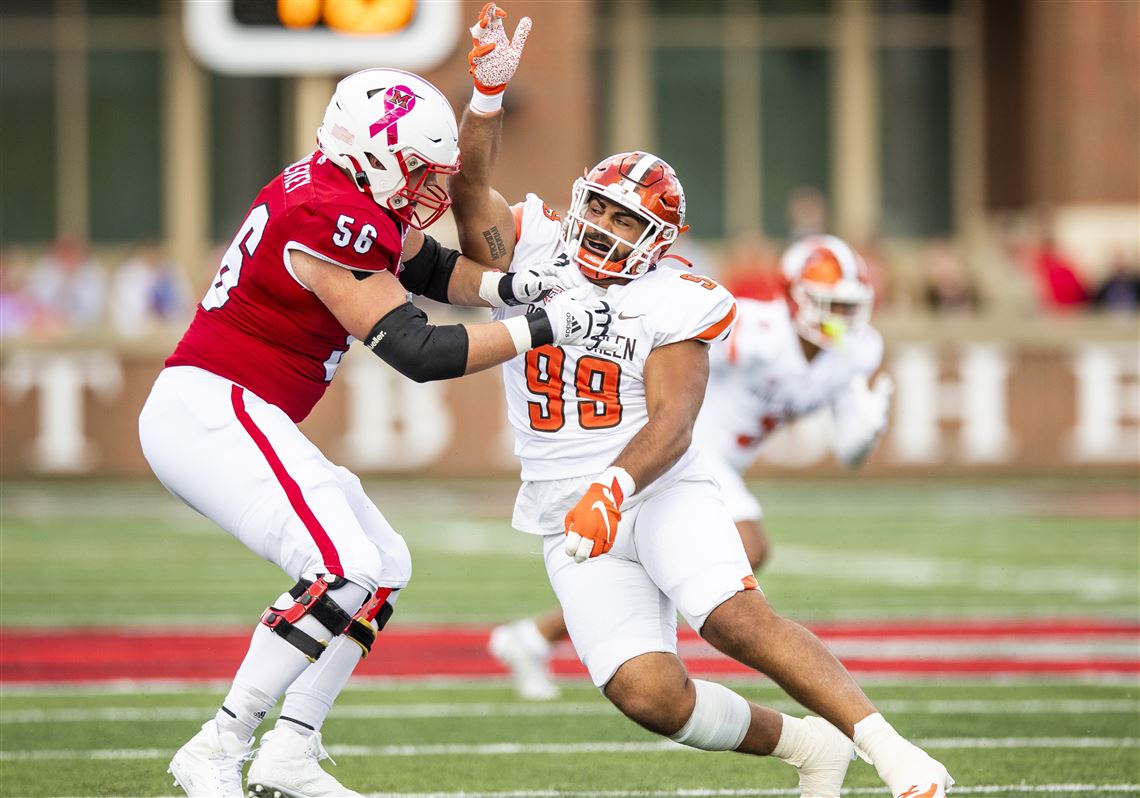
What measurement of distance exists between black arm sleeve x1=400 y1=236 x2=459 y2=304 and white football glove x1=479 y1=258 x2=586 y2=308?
16 cm

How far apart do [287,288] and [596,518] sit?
1049 mm

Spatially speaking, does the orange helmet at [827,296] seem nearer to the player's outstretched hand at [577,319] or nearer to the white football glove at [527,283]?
the white football glove at [527,283]

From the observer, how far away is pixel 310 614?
466 cm

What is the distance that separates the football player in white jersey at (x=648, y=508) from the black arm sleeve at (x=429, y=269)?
0.22m

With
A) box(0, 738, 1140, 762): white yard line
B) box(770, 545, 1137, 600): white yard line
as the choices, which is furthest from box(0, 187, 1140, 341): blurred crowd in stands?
box(0, 738, 1140, 762): white yard line

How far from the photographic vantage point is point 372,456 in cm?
1544

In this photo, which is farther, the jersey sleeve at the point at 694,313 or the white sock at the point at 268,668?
the jersey sleeve at the point at 694,313

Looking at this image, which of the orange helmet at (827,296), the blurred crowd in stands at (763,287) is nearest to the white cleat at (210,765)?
the orange helmet at (827,296)

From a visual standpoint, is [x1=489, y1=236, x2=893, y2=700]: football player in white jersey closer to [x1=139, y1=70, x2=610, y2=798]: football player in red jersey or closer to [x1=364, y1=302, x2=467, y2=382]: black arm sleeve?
[x1=139, y1=70, x2=610, y2=798]: football player in red jersey

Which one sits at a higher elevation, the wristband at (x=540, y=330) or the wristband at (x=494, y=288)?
the wristband at (x=494, y=288)

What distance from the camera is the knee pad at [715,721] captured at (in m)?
4.60

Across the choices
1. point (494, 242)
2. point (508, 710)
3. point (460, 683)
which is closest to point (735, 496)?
point (508, 710)

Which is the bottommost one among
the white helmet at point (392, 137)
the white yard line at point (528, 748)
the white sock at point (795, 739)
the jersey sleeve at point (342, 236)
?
the white yard line at point (528, 748)

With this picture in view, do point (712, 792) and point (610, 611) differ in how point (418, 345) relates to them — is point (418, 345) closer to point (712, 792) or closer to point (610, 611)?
point (610, 611)
